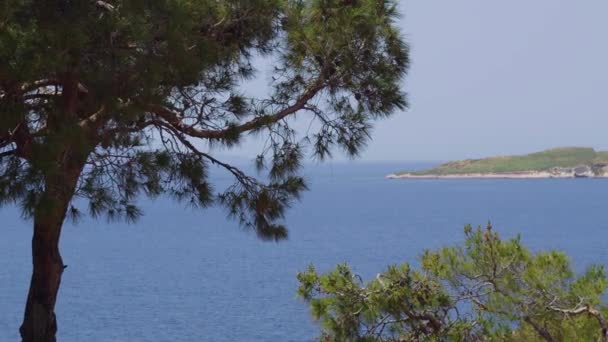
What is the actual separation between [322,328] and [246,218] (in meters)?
1.07

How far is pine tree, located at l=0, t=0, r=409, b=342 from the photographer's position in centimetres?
369

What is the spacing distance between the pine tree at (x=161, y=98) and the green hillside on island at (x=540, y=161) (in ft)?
268

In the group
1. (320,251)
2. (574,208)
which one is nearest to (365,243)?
(320,251)

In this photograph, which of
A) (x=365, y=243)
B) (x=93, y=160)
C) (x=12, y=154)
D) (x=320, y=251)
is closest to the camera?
(x=12, y=154)

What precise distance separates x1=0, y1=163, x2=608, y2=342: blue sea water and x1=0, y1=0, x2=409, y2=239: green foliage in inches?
13.8

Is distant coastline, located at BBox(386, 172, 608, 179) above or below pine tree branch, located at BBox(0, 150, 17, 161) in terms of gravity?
below

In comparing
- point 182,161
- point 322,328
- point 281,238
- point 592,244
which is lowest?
point 592,244

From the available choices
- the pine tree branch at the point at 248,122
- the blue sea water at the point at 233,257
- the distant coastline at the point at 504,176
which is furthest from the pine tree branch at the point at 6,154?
the distant coastline at the point at 504,176

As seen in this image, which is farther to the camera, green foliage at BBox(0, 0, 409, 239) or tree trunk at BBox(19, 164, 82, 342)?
tree trunk at BBox(19, 164, 82, 342)

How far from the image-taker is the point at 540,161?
87938 mm

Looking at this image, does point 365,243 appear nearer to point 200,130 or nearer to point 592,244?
point 592,244

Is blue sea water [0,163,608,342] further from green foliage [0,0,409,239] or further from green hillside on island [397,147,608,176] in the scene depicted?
green hillside on island [397,147,608,176]

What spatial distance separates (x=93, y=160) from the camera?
14.9 feet

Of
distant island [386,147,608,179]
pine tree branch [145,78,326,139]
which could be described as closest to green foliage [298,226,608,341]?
pine tree branch [145,78,326,139]
